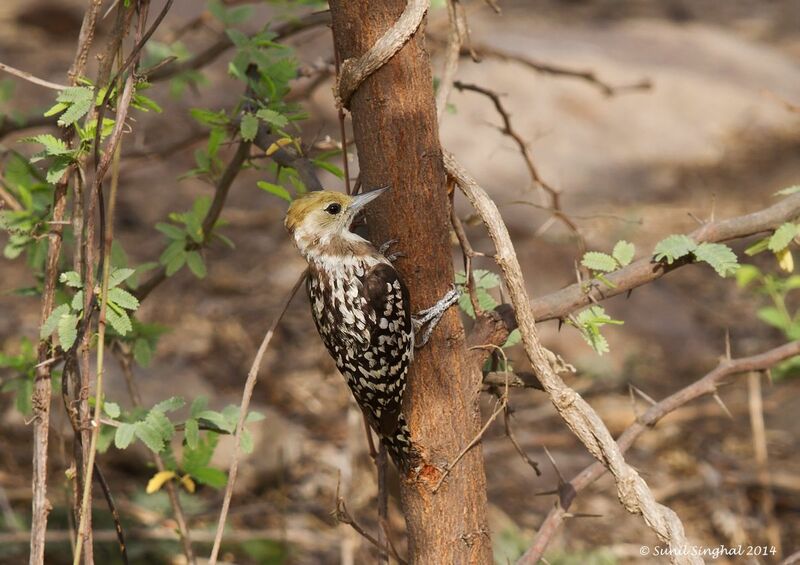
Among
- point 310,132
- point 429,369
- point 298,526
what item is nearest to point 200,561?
point 298,526

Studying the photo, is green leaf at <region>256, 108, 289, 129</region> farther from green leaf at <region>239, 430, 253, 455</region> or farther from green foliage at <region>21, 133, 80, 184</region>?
green leaf at <region>239, 430, 253, 455</region>

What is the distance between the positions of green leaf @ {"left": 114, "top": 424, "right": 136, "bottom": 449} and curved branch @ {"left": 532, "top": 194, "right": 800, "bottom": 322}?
1.19 meters

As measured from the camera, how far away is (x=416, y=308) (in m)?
2.50

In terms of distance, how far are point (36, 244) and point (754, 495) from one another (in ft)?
14.1

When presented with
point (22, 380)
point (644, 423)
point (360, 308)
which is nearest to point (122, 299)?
point (360, 308)

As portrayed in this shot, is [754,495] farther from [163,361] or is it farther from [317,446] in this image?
[163,361]

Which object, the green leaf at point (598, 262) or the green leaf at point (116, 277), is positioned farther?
the green leaf at point (598, 262)

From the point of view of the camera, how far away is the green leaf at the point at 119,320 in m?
2.56

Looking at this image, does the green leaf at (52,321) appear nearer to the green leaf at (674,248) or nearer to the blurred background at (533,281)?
the blurred background at (533,281)

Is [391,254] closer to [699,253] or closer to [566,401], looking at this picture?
[566,401]

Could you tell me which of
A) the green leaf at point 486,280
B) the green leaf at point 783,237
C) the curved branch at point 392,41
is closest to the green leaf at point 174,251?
the green leaf at point 486,280

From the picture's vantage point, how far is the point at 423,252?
243 centimetres

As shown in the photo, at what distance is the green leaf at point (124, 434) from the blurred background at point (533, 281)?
37cm

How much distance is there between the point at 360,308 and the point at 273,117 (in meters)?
0.65
